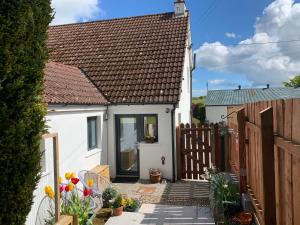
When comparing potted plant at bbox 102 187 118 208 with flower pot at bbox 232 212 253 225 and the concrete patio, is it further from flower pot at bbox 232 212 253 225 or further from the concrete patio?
flower pot at bbox 232 212 253 225

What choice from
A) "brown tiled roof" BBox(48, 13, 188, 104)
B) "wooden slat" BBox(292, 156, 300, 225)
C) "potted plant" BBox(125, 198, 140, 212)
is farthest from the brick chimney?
"wooden slat" BBox(292, 156, 300, 225)

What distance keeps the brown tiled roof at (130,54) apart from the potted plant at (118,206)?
4.66 meters

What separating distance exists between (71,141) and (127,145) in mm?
3516

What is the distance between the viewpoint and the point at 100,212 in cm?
858

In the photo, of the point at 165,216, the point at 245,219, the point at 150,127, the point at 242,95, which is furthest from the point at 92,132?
the point at 242,95

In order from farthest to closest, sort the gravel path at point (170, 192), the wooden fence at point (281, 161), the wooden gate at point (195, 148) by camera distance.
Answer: the wooden gate at point (195, 148)
the gravel path at point (170, 192)
the wooden fence at point (281, 161)

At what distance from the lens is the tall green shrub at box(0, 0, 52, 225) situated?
3.61 m

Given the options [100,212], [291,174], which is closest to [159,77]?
[100,212]

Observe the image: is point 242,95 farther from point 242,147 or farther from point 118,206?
point 118,206

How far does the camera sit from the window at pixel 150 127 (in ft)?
41.3

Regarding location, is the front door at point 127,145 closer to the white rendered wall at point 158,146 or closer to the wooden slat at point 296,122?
the white rendered wall at point 158,146

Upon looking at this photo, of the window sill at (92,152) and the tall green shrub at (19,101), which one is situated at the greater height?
the tall green shrub at (19,101)

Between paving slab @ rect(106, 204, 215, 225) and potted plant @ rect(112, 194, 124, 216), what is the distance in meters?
0.14

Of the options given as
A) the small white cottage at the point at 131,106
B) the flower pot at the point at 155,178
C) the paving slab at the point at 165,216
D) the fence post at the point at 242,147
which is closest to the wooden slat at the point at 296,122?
the fence post at the point at 242,147
